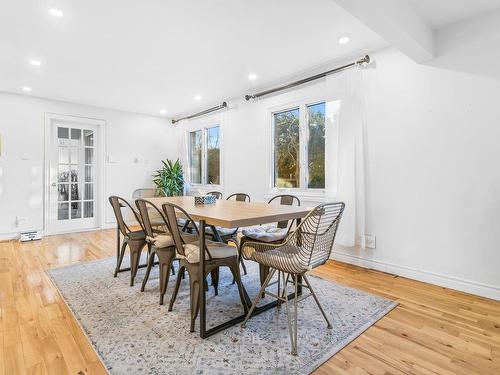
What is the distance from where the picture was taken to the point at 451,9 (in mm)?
2400

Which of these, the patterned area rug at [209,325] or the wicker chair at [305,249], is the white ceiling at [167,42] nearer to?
the wicker chair at [305,249]

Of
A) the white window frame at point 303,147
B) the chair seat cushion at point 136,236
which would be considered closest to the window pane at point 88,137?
the chair seat cushion at point 136,236

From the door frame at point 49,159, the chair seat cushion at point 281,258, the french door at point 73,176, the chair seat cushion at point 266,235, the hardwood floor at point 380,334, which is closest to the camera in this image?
the hardwood floor at point 380,334

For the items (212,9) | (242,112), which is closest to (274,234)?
(212,9)

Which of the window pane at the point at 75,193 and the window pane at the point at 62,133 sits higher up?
the window pane at the point at 62,133

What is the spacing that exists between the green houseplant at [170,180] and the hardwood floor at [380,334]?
3112mm

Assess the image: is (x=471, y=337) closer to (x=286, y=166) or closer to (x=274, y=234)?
(x=274, y=234)

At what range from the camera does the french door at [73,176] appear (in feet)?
17.0

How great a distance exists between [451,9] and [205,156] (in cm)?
448

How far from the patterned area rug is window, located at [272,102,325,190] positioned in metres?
1.59

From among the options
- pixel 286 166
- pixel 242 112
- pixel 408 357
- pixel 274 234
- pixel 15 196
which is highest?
pixel 242 112

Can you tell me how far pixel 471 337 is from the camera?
6.10 feet

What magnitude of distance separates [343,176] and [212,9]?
2.15 metres

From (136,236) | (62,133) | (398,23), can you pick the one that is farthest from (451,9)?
(62,133)
